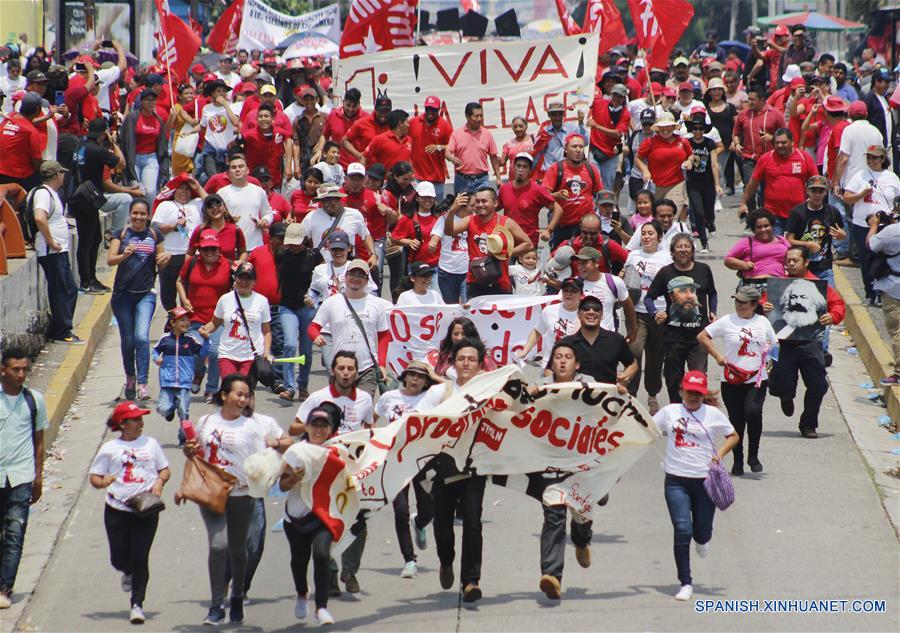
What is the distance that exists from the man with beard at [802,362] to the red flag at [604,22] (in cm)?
1074

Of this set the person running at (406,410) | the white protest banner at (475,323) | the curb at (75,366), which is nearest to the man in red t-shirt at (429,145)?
the curb at (75,366)

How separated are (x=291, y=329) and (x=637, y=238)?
3.34 meters

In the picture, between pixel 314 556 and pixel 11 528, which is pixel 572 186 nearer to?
pixel 314 556

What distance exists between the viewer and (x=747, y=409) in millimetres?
12648

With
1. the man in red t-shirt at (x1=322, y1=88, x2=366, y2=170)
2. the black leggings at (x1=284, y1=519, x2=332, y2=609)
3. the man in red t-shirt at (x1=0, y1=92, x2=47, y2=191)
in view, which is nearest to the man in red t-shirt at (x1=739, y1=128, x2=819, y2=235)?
the man in red t-shirt at (x1=322, y1=88, x2=366, y2=170)

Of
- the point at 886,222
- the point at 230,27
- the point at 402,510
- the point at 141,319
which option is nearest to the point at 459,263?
the point at 141,319

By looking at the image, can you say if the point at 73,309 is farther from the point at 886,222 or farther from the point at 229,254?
the point at 886,222

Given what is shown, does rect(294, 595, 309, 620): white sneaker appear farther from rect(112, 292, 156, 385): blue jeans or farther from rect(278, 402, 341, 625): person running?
rect(112, 292, 156, 385): blue jeans

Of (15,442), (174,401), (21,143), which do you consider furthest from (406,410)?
(21,143)

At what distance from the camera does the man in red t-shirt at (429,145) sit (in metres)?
18.5

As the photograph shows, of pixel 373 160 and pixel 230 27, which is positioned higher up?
pixel 230 27

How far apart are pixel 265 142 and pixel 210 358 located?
17.1 feet

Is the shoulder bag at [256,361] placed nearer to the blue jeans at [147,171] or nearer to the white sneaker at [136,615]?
the white sneaker at [136,615]

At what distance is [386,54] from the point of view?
20.4 m
